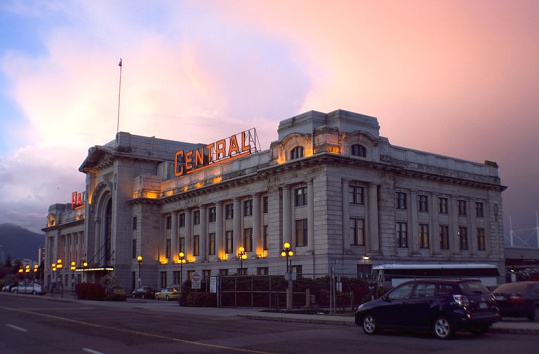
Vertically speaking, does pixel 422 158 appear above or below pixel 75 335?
above

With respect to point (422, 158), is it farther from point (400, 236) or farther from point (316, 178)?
point (316, 178)

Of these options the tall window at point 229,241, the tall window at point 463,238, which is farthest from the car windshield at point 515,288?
the tall window at point 229,241

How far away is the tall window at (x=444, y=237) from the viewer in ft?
208

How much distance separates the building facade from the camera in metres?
53.7

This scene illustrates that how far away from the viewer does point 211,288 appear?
42562 mm

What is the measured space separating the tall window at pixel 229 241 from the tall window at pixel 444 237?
75.3ft

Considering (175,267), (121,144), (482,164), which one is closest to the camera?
(482,164)

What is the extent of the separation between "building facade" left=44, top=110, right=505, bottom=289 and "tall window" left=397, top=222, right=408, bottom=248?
113 mm

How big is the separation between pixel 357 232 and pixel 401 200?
26.0ft

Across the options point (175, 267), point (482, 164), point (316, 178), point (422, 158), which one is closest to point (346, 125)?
point (316, 178)

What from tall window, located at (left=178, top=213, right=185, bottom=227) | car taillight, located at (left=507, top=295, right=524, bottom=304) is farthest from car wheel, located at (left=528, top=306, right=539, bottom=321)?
tall window, located at (left=178, top=213, right=185, bottom=227)

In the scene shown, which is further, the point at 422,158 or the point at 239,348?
the point at 422,158

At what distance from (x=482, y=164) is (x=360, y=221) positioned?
2324 centimetres

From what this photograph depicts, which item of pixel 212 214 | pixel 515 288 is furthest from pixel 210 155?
pixel 515 288
